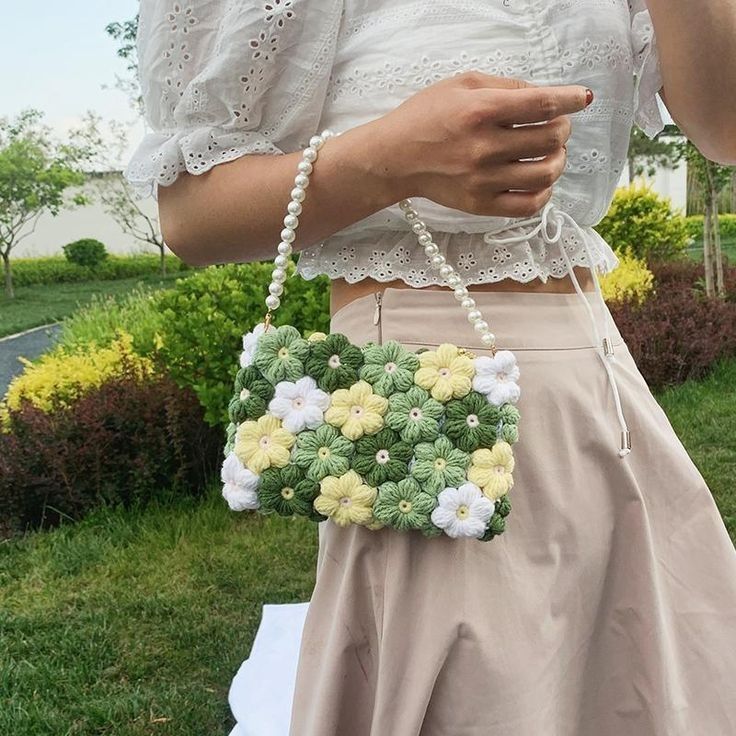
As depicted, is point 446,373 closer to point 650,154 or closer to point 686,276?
point 686,276

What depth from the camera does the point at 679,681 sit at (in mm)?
929

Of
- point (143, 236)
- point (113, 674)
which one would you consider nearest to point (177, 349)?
point (113, 674)

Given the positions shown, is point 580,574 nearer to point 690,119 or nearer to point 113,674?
point 690,119

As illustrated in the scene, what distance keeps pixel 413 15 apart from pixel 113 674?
243cm

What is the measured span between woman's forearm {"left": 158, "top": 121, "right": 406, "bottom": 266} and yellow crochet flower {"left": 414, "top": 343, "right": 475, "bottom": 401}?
0.16 m

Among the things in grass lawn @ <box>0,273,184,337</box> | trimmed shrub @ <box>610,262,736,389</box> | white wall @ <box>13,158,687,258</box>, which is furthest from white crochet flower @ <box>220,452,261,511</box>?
white wall @ <box>13,158,687,258</box>

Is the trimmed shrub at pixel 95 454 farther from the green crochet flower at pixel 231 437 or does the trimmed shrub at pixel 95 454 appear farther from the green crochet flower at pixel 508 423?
the green crochet flower at pixel 508 423

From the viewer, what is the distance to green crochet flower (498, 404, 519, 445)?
78 cm

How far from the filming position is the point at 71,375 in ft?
14.8

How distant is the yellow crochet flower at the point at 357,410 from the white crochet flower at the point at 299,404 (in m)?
0.01

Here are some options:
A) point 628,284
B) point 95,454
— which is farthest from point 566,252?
point 628,284

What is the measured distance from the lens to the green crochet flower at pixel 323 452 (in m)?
0.77

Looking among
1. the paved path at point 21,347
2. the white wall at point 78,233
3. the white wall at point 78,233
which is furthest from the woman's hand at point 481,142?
the white wall at point 78,233

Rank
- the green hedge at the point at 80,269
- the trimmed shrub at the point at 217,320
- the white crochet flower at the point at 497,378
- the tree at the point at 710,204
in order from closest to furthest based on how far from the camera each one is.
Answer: the white crochet flower at the point at 497,378 < the trimmed shrub at the point at 217,320 < the tree at the point at 710,204 < the green hedge at the point at 80,269
